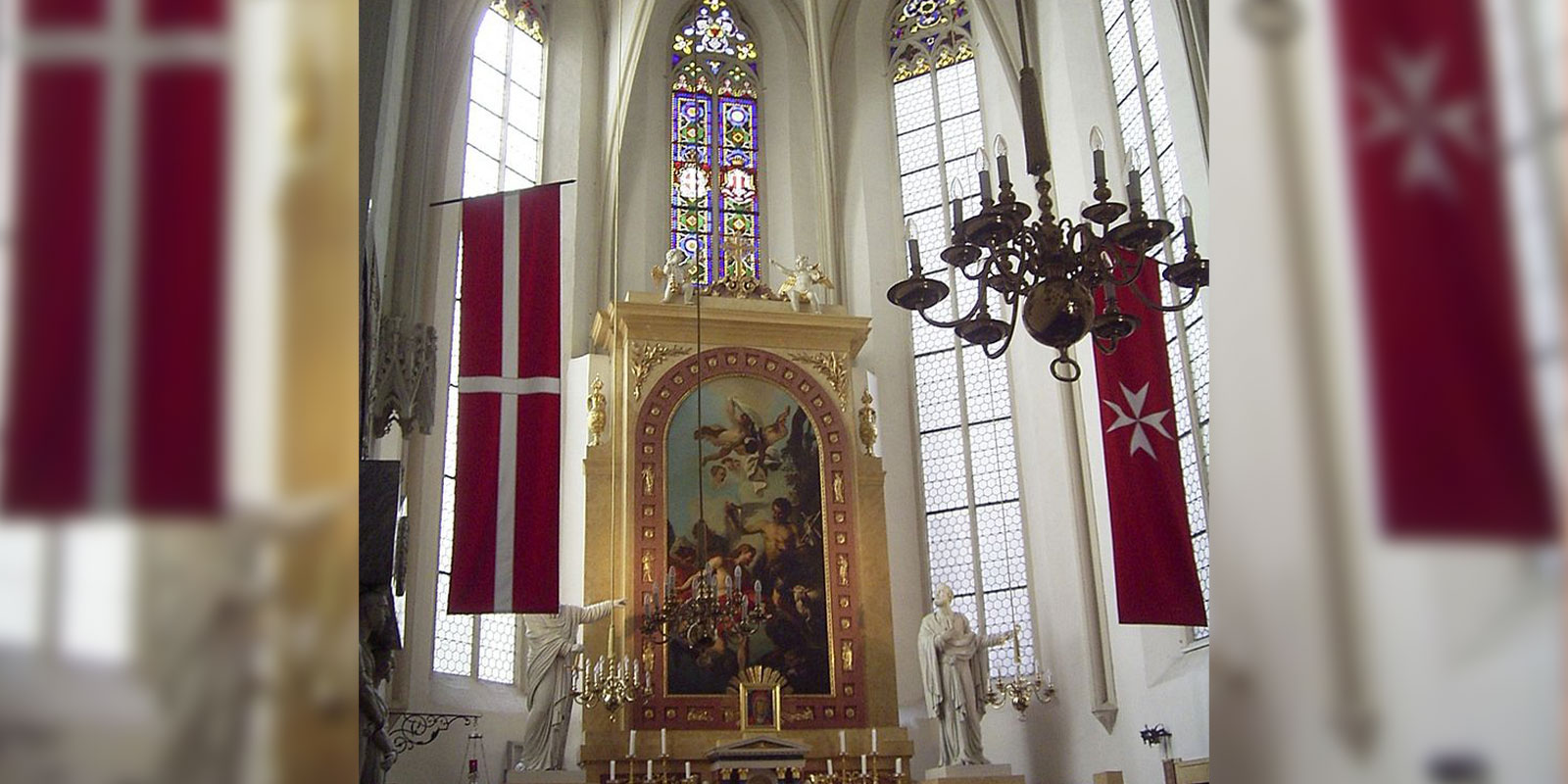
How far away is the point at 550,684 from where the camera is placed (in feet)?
36.1

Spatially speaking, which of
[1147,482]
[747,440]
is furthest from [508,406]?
[747,440]

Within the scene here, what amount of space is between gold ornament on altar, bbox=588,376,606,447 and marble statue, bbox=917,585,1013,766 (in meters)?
3.75

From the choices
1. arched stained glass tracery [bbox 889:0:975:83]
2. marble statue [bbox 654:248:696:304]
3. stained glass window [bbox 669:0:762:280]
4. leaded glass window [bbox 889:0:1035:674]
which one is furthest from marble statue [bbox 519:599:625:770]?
arched stained glass tracery [bbox 889:0:975:83]

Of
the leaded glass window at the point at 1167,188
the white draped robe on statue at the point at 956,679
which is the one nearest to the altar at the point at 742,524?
the white draped robe on statue at the point at 956,679

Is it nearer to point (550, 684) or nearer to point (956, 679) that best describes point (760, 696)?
point (956, 679)

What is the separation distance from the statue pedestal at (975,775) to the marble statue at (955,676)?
95 millimetres

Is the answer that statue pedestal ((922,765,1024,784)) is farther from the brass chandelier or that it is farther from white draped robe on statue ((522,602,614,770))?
the brass chandelier

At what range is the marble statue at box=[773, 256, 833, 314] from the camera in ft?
45.1
